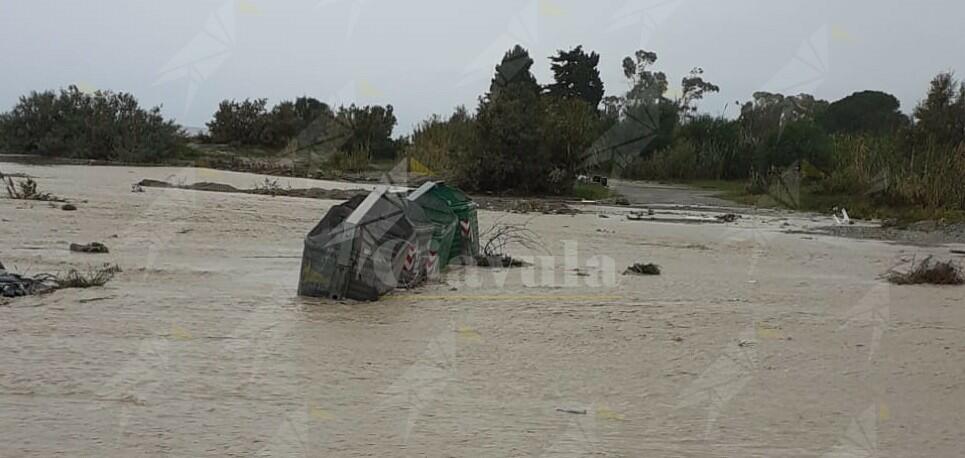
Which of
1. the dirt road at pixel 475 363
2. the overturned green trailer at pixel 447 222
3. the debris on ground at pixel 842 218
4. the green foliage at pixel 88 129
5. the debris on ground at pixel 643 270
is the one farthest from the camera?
the green foliage at pixel 88 129

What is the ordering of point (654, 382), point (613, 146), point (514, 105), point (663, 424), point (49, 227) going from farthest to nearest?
point (613, 146) < point (514, 105) < point (49, 227) < point (654, 382) < point (663, 424)

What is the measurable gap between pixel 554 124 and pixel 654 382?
2148 cm

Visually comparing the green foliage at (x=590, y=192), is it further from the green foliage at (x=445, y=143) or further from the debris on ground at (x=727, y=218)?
the debris on ground at (x=727, y=218)

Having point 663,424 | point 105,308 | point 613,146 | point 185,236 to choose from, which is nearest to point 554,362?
point 663,424

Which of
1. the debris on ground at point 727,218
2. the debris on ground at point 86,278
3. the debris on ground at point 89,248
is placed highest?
the debris on ground at point 727,218

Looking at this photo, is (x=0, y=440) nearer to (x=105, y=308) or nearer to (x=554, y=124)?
(x=105, y=308)

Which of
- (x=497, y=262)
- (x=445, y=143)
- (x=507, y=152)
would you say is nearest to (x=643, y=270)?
(x=497, y=262)

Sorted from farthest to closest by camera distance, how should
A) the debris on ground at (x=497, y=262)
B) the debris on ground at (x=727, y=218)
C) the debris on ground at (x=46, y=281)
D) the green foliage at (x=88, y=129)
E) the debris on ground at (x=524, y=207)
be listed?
the green foliage at (x=88, y=129) → the debris on ground at (x=524, y=207) → the debris on ground at (x=727, y=218) → the debris on ground at (x=497, y=262) → the debris on ground at (x=46, y=281)

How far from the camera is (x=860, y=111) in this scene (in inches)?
2368

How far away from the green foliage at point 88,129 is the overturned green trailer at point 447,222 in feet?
75.3

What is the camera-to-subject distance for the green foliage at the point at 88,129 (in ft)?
105

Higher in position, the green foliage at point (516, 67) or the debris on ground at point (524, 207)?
the green foliage at point (516, 67)

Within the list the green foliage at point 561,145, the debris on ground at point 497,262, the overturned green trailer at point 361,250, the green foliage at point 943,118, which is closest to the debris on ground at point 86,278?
the overturned green trailer at point 361,250

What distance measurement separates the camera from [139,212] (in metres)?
14.3
